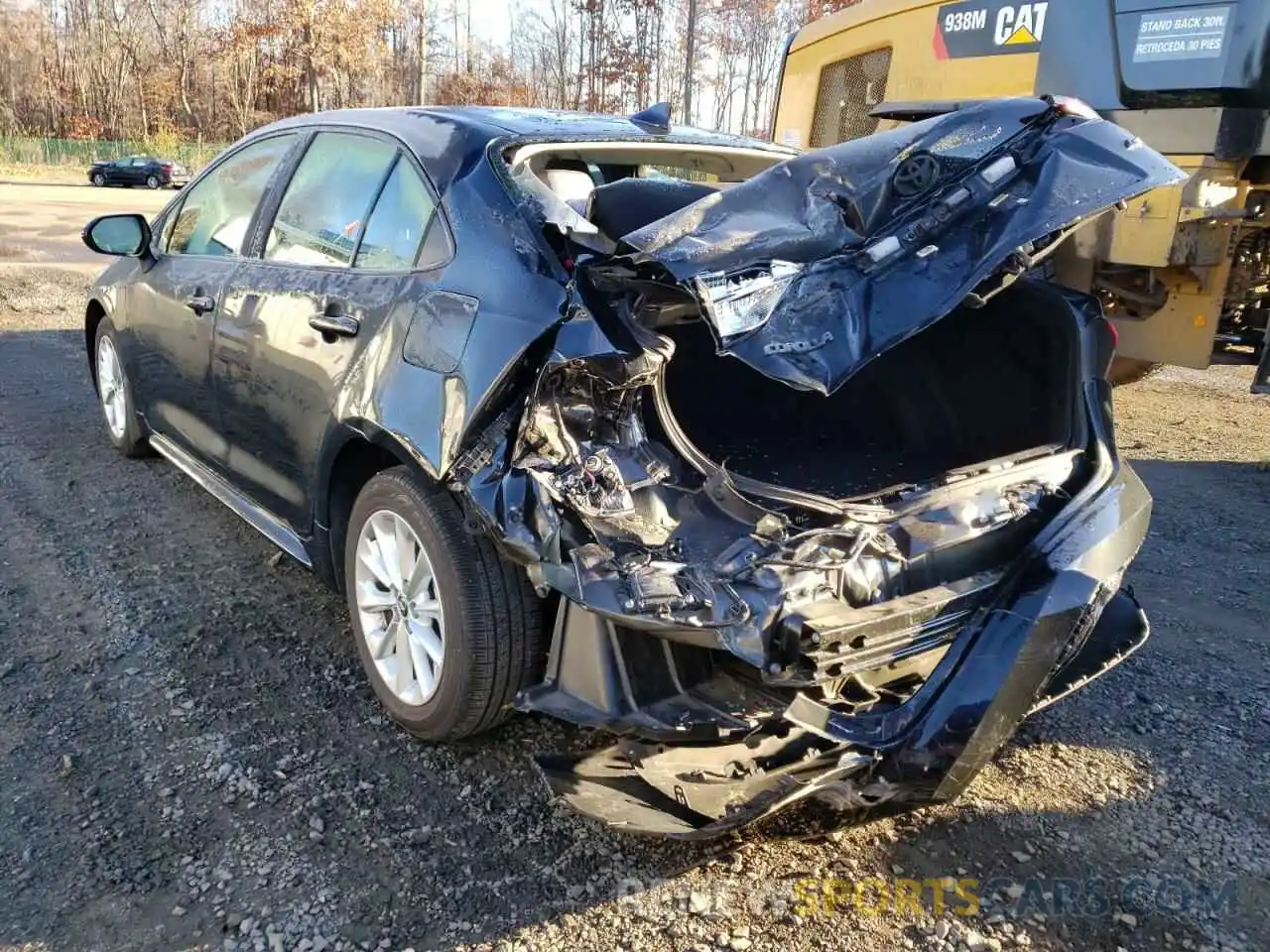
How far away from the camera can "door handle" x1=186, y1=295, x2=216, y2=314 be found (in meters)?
3.79

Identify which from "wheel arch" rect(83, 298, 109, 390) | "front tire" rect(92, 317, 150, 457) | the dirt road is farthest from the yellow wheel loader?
the dirt road

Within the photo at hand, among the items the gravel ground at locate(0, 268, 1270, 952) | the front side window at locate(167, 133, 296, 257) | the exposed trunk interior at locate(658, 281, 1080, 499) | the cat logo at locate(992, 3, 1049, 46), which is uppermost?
the cat logo at locate(992, 3, 1049, 46)

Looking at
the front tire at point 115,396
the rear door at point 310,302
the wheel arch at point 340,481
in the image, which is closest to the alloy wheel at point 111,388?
the front tire at point 115,396

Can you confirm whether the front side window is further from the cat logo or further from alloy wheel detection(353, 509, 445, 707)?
the cat logo

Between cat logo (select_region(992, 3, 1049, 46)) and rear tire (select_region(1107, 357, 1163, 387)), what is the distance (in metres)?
2.05

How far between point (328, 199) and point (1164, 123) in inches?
182

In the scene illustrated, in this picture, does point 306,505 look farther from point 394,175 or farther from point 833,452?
point 833,452

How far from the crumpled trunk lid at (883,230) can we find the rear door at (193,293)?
2110 millimetres

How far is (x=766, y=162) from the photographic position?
148 inches

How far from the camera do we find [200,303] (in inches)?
152

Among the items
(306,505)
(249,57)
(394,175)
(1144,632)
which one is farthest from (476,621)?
(249,57)

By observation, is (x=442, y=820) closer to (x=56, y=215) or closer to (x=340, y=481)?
(x=340, y=481)

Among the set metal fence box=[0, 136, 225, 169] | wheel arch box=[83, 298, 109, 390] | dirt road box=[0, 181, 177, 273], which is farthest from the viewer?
metal fence box=[0, 136, 225, 169]

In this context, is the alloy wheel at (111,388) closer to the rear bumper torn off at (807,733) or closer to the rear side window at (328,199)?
the rear side window at (328,199)
